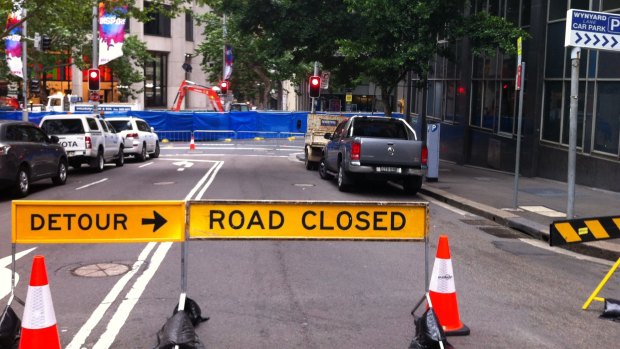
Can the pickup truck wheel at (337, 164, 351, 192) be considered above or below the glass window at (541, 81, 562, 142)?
below

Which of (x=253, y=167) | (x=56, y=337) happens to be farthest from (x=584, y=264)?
(x=253, y=167)

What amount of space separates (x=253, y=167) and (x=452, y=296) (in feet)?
59.9

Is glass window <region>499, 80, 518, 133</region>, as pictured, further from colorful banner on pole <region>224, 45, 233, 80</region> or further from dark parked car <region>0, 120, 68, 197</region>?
colorful banner on pole <region>224, 45, 233, 80</region>

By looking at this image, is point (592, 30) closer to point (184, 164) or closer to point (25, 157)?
point (25, 157)

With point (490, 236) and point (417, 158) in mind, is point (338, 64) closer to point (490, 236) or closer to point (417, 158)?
point (417, 158)

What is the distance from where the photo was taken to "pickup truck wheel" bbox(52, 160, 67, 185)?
58.2 ft

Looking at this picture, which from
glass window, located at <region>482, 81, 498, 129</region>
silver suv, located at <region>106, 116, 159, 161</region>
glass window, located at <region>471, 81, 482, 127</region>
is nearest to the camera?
glass window, located at <region>482, 81, 498, 129</region>

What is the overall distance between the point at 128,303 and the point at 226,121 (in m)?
37.4

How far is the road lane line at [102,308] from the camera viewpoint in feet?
18.6

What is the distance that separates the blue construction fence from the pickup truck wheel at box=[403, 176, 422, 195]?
2409 cm

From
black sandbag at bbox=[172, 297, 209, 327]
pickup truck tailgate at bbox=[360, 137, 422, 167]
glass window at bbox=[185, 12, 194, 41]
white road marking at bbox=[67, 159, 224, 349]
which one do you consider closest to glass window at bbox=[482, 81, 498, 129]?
pickup truck tailgate at bbox=[360, 137, 422, 167]

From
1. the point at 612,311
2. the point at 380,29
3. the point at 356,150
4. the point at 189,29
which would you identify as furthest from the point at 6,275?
the point at 189,29

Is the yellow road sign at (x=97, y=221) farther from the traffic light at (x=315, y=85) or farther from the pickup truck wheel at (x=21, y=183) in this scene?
the traffic light at (x=315, y=85)

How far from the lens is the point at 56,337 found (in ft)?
17.0
